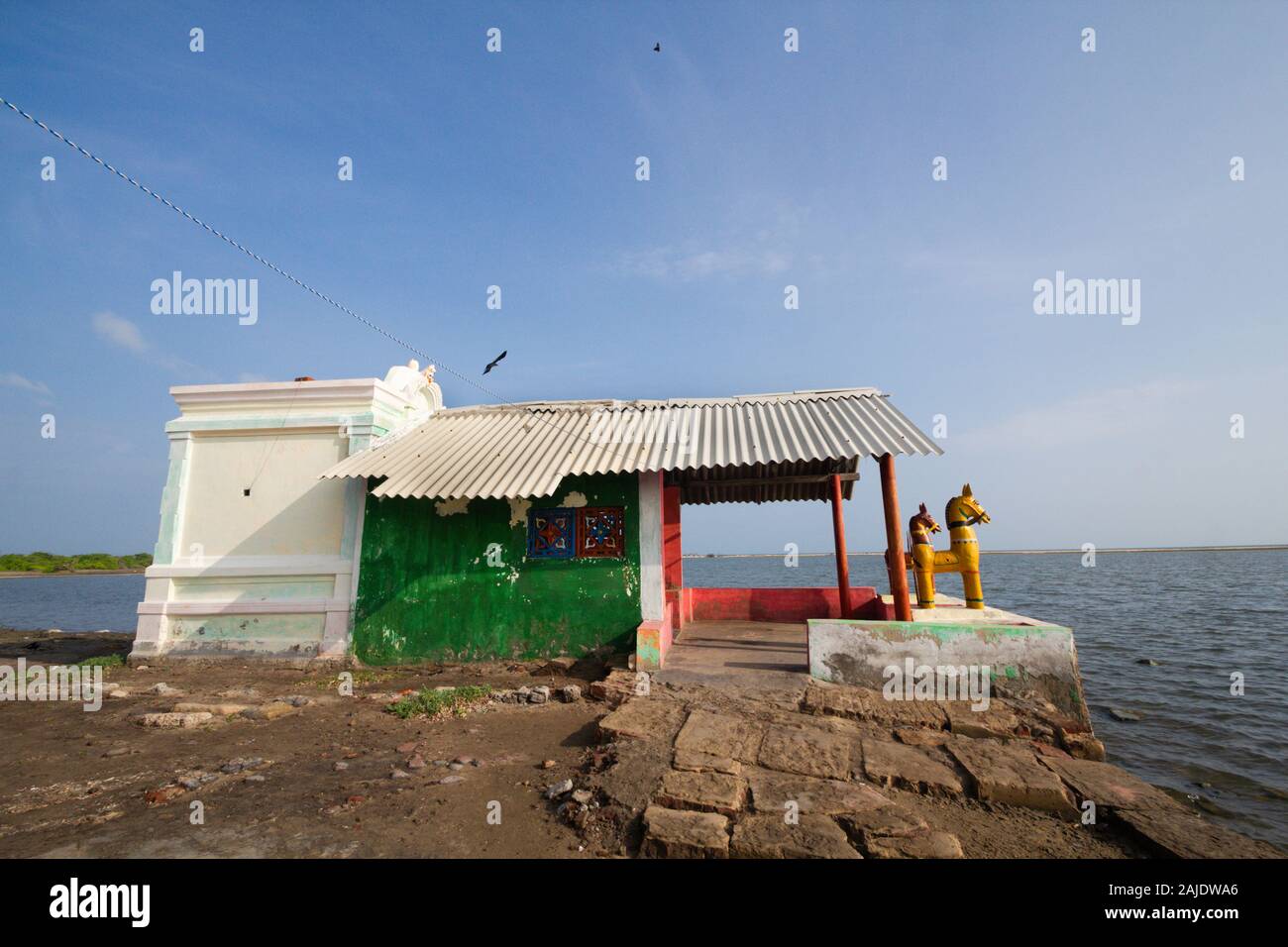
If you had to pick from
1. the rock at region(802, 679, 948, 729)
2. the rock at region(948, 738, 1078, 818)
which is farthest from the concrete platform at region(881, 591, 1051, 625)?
the rock at region(948, 738, 1078, 818)

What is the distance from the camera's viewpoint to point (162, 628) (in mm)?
8492

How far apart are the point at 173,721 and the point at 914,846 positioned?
22.7 ft

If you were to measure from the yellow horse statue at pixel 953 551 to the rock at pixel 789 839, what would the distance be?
13.8ft

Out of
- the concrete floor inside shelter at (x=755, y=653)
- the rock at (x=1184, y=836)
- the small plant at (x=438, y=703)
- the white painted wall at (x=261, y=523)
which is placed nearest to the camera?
the rock at (x=1184, y=836)

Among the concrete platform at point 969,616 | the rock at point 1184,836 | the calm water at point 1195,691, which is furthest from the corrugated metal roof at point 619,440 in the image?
the calm water at point 1195,691

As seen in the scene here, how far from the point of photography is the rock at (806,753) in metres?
4.05

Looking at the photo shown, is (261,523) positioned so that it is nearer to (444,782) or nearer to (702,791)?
(444,782)

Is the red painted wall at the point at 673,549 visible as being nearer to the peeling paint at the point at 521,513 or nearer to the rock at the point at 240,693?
the peeling paint at the point at 521,513

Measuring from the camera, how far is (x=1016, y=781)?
3926 mm

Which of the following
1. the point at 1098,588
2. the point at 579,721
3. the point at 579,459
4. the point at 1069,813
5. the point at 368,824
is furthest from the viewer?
the point at 1098,588
